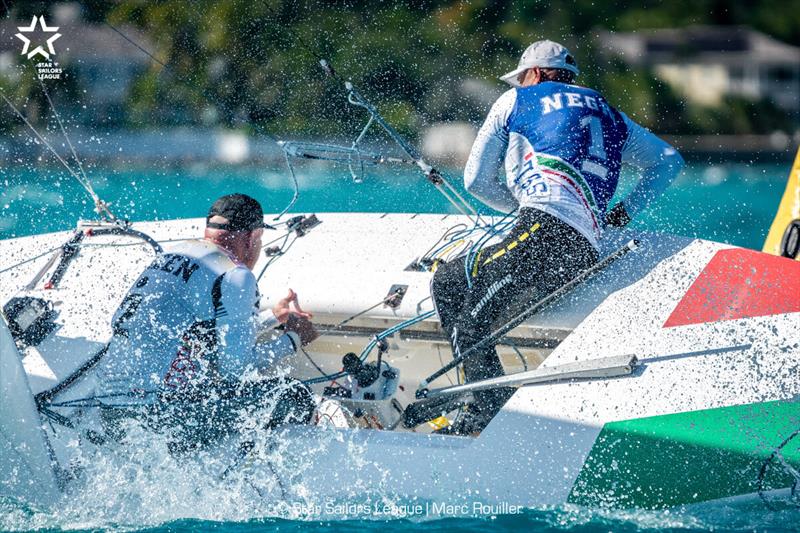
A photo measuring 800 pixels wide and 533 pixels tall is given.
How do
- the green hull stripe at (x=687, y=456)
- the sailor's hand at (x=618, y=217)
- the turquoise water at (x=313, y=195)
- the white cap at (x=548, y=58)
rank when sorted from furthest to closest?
the turquoise water at (x=313, y=195) → the sailor's hand at (x=618, y=217) → the white cap at (x=548, y=58) → the green hull stripe at (x=687, y=456)

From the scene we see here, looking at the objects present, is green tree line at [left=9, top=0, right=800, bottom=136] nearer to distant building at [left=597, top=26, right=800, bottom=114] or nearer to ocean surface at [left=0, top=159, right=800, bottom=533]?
distant building at [left=597, top=26, right=800, bottom=114]

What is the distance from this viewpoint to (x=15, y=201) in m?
13.5

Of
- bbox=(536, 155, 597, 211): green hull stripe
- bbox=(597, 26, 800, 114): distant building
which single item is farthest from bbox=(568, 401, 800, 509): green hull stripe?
bbox=(597, 26, 800, 114): distant building

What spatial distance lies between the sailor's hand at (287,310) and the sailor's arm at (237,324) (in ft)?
1.64

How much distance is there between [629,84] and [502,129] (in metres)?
20.9

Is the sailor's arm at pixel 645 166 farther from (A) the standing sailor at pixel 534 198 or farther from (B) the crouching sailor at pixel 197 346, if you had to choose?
(B) the crouching sailor at pixel 197 346

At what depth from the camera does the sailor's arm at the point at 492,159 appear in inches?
145

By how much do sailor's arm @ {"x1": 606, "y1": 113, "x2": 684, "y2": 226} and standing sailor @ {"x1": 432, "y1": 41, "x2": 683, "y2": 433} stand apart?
5cm

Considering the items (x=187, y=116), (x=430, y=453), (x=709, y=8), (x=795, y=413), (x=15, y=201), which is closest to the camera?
(x=795, y=413)

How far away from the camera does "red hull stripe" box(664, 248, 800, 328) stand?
3.43 metres

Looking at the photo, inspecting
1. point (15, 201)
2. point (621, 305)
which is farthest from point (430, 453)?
point (15, 201)

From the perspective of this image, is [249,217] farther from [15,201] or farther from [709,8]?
[709,8]

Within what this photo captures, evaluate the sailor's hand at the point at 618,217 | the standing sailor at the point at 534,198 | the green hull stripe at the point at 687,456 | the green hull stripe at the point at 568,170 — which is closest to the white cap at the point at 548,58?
the standing sailor at the point at 534,198

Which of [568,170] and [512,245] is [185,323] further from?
[568,170]
